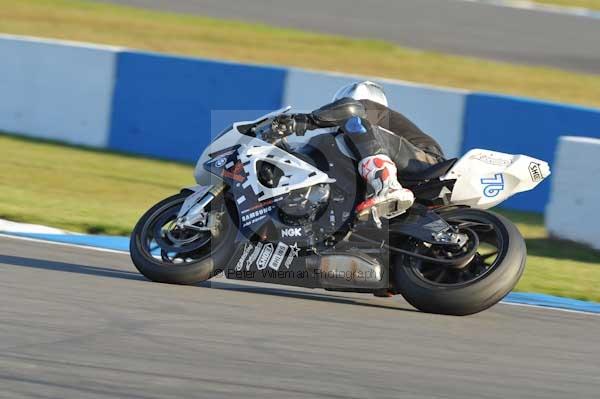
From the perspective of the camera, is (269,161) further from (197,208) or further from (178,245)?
(178,245)

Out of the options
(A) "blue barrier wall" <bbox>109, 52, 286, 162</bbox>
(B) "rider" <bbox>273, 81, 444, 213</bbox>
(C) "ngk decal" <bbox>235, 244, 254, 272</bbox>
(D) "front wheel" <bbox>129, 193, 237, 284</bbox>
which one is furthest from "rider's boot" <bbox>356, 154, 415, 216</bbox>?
(A) "blue barrier wall" <bbox>109, 52, 286, 162</bbox>

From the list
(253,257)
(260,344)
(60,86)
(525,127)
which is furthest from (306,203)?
(60,86)

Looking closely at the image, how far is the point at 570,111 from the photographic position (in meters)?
11.0

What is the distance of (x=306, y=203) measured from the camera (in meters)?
6.25

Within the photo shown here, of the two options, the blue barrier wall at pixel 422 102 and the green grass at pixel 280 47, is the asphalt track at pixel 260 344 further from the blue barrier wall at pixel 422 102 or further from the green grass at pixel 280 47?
the green grass at pixel 280 47

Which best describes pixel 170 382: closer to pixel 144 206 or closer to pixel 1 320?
pixel 1 320

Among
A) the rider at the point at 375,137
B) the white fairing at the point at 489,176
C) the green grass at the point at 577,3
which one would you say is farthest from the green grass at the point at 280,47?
the white fairing at the point at 489,176

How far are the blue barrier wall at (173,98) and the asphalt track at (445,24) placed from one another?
20.7 ft

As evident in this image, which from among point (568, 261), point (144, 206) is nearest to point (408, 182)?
point (568, 261)

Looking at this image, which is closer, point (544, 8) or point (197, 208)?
point (197, 208)

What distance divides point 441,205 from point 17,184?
559 cm

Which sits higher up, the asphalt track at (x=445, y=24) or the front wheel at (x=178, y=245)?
the front wheel at (x=178, y=245)

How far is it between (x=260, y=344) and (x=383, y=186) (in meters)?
1.33

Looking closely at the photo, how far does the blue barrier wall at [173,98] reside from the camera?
1234cm
